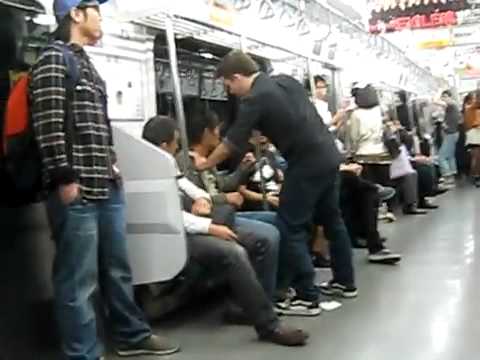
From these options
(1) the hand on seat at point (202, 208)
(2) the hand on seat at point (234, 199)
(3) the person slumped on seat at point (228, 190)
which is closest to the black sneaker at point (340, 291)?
(3) the person slumped on seat at point (228, 190)

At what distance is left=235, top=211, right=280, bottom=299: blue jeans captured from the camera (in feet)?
12.7

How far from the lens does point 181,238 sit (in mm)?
3605

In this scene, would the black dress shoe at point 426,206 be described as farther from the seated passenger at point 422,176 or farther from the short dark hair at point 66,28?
the short dark hair at point 66,28

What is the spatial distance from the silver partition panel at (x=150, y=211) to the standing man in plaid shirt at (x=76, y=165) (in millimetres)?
401

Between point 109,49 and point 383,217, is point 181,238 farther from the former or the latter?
point 383,217

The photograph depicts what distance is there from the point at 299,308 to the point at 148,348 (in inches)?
39.2

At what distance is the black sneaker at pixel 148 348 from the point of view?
11.1 feet

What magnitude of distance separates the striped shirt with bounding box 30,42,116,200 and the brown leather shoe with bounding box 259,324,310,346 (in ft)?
3.50

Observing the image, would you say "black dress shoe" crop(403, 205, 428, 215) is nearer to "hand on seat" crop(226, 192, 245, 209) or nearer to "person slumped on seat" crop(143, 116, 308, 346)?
"hand on seat" crop(226, 192, 245, 209)

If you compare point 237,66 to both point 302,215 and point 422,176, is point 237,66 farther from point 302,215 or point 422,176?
point 422,176

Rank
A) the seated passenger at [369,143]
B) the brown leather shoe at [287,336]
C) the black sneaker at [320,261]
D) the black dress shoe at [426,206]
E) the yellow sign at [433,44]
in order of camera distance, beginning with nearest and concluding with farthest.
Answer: the brown leather shoe at [287,336], the black sneaker at [320,261], the seated passenger at [369,143], the black dress shoe at [426,206], the yellow sign at [433,44]

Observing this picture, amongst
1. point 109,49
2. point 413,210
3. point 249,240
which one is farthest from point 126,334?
point 413,210

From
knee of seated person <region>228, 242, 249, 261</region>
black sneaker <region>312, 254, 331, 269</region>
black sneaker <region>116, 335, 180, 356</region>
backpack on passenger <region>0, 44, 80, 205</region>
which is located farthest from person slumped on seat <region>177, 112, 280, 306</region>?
backpack on passenger <region>0, 44, 80, 205</region>

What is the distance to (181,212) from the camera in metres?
3.62
